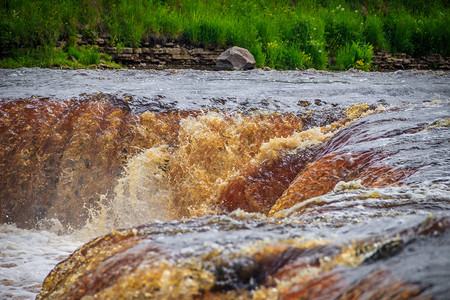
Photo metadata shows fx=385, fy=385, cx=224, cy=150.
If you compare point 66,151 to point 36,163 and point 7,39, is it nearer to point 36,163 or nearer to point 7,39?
point 36,163

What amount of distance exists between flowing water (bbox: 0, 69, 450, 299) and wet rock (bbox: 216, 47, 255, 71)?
2.60 metres

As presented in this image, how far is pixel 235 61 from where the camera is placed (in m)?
7.98

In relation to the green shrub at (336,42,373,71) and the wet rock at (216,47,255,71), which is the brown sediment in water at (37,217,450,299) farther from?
the green shrub at (336,42,373,71)

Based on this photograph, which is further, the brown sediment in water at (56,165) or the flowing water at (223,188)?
the brown sediment in water at (56,165)

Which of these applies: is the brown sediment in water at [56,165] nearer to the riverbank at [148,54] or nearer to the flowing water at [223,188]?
the flowing water at [223,188]

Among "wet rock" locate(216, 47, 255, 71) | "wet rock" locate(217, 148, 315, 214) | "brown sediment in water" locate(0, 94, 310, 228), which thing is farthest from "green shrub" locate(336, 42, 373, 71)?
"wet rock" locate(217, 148, 315, 214)

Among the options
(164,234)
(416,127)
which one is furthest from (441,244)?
(416,127)

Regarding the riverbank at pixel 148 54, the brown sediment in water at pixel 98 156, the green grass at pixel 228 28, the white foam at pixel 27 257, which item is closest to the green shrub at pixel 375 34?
the green grass at pixel 228 28

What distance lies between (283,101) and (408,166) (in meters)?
2.26

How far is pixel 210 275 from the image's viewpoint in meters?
1.09

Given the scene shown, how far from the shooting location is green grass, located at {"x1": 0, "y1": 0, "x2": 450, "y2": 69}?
841cm

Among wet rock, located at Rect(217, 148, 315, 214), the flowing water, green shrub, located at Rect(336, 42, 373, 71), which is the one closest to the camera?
the flowing water

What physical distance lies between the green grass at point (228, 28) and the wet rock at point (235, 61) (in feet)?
2.32

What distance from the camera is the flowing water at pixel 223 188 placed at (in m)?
1.07
